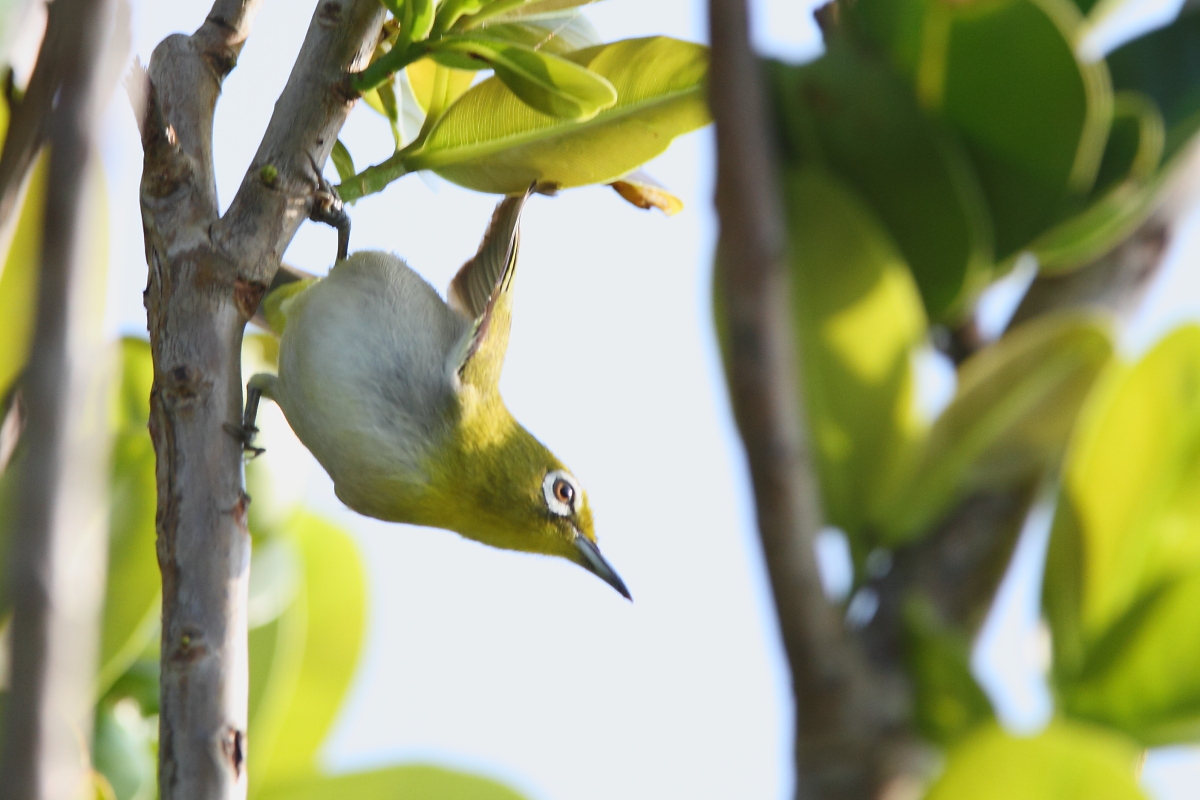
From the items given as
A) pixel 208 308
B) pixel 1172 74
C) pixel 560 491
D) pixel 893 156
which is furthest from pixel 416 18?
pixel 560 491

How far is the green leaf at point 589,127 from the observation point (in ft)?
5.12

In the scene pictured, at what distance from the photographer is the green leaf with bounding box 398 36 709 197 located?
5.12ft

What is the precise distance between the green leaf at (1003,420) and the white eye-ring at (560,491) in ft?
3.76

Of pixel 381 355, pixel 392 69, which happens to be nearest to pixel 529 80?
pixel 392 69

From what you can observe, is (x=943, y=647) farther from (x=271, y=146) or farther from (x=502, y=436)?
(x=502, y=436)

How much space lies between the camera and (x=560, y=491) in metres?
2.28

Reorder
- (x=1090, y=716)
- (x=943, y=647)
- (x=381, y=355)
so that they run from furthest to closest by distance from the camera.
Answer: (x=381, y=355)
(x=1090, y=716)
(x=943, y=647)

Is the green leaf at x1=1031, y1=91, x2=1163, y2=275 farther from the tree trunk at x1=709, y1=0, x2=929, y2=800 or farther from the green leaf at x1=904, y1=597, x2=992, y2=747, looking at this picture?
the tree trunk at x1=709, y1=0, x2=929, y2=800

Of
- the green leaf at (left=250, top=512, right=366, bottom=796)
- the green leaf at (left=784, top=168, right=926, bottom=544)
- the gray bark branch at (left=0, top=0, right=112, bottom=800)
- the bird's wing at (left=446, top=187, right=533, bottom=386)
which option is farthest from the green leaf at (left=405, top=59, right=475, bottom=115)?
the gray bark branch at (left=0, top=0, right=112, bottom=800)

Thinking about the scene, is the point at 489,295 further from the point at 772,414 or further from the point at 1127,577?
the point at 772,414

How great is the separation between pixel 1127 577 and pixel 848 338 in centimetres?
36

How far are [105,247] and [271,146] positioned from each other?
26 centimetres

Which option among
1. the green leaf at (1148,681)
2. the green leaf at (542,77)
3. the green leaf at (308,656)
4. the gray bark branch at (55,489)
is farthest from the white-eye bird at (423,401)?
the gray bark branch at (55,489)

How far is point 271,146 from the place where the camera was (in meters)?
1.32
